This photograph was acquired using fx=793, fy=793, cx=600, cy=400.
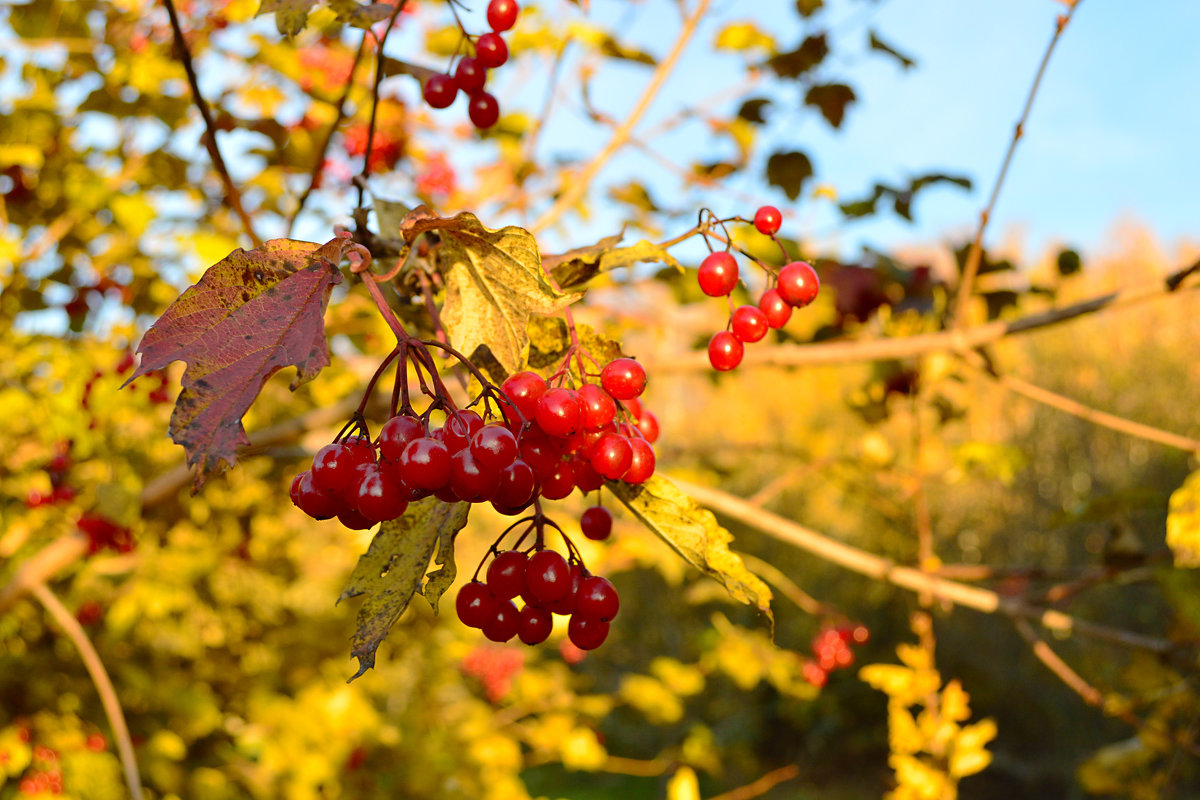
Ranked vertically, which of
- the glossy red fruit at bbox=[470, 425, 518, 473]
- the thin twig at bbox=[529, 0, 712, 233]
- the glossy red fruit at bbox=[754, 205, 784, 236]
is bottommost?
the glossy red fruit at bbox=[470, 425, 518, 473]

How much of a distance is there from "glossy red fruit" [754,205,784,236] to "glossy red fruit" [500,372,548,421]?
1.21 feet

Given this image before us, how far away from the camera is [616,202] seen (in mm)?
3230

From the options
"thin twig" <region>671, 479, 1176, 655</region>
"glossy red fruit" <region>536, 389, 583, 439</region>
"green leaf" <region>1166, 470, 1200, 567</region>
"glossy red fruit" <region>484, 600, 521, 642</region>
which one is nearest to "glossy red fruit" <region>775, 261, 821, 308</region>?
"glossy red fruit" <region>536, 389, 583, 439</region>

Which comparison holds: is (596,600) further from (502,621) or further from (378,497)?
(378,497)

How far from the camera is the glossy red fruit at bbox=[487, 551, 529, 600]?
0.78 meters

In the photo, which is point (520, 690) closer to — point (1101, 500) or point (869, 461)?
point (869, 461)

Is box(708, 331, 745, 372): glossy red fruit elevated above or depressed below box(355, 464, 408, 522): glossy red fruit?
above

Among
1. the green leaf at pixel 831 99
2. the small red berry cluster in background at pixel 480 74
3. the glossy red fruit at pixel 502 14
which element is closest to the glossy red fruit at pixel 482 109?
the small red berry cluster in background at pixel 480 74

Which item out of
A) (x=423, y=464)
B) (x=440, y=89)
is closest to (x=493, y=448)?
(x=423, y=464)

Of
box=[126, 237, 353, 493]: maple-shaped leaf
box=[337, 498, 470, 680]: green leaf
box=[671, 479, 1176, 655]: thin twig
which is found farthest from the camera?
box=[671, 479, 1176, 655]: thin twig

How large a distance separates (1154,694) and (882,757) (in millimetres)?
4391

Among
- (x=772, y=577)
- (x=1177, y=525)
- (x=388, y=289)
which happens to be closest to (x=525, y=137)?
(x=772, y=577)

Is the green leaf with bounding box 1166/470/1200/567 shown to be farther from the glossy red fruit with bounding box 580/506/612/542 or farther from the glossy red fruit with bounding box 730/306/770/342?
the glossy red fruit with bounding box 580/506/612/542

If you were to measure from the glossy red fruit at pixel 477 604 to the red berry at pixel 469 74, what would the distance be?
0.73 metres
